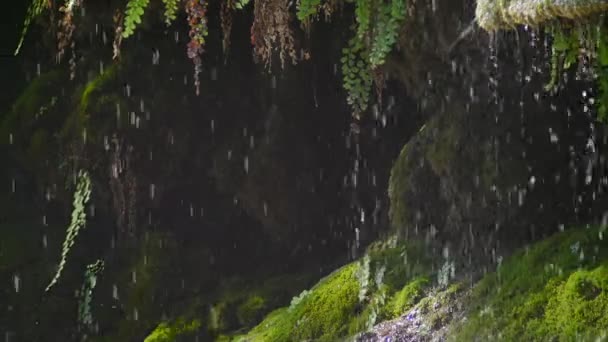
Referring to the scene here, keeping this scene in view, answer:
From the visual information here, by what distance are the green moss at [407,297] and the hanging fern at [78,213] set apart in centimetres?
264

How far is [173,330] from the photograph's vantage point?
534 centimetres

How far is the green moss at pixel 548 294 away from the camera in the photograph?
302 centimetres

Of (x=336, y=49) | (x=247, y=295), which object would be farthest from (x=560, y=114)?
(x=247, y=295)

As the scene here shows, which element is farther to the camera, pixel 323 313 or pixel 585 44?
pixel 323 313

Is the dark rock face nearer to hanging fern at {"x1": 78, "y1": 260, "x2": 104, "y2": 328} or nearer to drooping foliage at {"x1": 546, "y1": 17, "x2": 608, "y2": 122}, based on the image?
drooping foliage at {"x1": 546, "y1": 17, "x2": 608, "y2": 122}

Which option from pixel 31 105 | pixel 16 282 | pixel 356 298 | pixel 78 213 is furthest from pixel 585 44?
pixel 31 105

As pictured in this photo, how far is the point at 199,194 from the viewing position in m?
6.13

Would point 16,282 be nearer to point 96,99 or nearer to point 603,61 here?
point 96,99

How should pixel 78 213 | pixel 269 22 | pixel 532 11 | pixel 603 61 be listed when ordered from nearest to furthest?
pixel 532 11 < pixel 603 61 < pixel 269 22 < pixel 78 213

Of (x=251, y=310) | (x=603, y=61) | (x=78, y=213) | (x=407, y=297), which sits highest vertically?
(x=603, y=61)

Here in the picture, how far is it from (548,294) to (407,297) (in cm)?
86

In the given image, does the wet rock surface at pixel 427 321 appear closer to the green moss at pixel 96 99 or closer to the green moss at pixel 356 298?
the green moss at pixel 356 298

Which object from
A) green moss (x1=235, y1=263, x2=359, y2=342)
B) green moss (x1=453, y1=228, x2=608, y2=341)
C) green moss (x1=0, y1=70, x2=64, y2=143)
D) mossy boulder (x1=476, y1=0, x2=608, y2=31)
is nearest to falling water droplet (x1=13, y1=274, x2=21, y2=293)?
green moss (x1=0, y1=70, x2=64, y2=143)

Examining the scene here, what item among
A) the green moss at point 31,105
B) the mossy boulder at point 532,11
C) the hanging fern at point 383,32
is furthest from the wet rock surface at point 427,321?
the green moss at point 31,105
